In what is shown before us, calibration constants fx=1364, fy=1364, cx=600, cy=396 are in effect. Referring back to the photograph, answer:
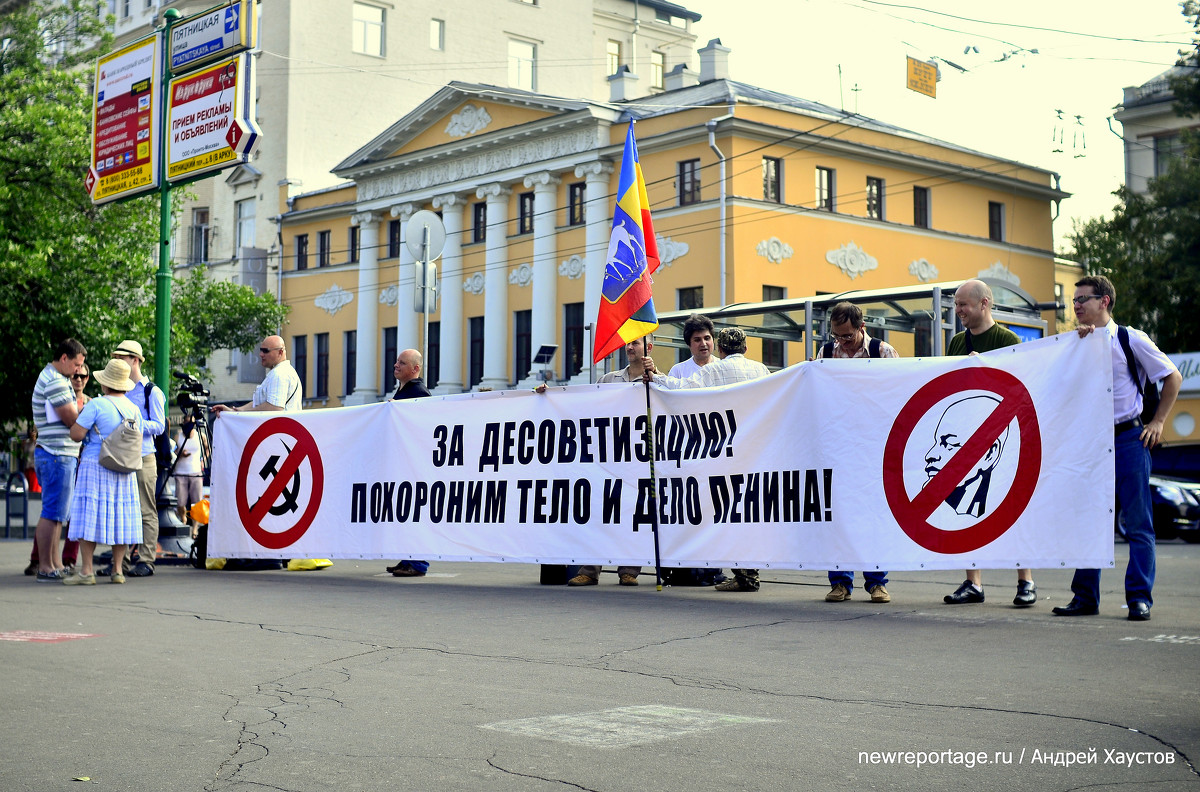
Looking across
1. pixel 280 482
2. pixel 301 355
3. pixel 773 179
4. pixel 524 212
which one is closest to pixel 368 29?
pixel 301 355

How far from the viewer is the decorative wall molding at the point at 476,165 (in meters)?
44.3

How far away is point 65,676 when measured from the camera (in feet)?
21.4

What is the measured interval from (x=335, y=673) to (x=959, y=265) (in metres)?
42.1

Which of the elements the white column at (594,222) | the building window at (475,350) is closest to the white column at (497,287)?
the building window at (475,350)

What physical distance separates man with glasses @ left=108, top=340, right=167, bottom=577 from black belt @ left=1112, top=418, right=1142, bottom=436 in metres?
7.97

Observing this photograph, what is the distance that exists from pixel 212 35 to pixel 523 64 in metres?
48.4

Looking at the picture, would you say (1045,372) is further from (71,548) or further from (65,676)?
(71,548)

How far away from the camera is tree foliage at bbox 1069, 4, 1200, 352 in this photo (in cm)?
3722

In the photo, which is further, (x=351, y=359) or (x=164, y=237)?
(x=351, y=359)

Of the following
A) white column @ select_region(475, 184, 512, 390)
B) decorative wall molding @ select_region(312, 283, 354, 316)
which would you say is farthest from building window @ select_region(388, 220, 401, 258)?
white column @ select_region(475, 184, 512, 390)

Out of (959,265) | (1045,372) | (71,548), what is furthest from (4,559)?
(959,265)

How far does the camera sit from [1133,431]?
8109mm

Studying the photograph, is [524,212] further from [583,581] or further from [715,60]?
[583,581]

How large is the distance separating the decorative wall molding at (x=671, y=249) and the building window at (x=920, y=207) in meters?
8.66
